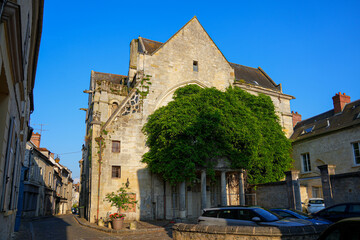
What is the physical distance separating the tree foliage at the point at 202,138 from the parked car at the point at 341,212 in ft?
27.3

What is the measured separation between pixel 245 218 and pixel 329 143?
60.4 feet

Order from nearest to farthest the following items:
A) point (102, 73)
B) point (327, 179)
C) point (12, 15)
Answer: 1. point (12, 15)
2. point (327, 179)
3. point (102, 73)

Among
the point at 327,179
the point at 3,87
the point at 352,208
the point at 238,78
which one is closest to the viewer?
the point at 3,87

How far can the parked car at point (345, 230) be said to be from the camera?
12.0 feet

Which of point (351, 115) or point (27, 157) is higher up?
point (351, 115)

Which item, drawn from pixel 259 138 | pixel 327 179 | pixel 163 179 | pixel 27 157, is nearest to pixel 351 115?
pixel 259 138

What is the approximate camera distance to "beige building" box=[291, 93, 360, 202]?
22516mm

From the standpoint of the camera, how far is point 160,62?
24.4m

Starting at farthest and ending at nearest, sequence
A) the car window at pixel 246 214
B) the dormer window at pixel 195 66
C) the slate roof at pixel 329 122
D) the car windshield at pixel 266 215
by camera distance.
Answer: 1. the dormer window at pixel 195 66
2. the slate roof at pixel 329 122
3. the car window at pixel 246 214
4. the car windshield at pixel 266 215

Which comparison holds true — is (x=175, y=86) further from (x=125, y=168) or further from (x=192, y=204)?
(x=192, y=204)

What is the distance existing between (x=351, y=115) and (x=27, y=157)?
29826 millimetres

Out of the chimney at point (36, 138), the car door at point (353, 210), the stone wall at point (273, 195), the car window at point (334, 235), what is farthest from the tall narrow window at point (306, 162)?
the chimney at point (36, 138)

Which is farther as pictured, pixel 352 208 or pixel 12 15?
pixel 352 208

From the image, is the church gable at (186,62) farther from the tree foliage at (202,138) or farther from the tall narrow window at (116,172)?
the tall narrow window at (116,172)
